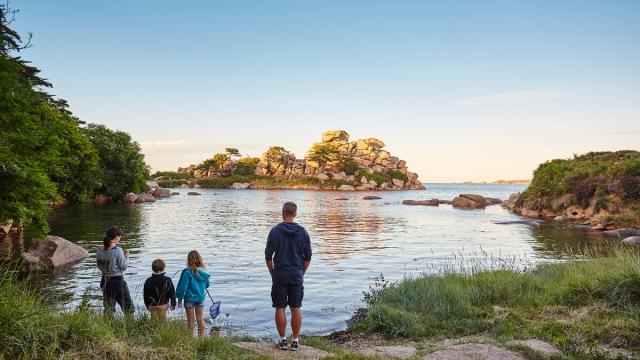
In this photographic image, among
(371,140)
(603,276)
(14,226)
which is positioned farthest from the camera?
(371,140)

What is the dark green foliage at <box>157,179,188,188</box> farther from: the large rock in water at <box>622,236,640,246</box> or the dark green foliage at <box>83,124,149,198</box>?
the large rock in water at <box>622,236,640,246</box>

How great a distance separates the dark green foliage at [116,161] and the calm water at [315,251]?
86.9ft

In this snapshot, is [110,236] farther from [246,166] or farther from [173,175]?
[173,175]

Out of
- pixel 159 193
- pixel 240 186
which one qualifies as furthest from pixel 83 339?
pixel 240 186

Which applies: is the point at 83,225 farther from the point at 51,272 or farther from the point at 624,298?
the point at 624,298

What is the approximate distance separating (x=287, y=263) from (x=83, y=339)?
10.8 ft

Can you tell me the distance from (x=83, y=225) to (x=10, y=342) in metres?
32.3

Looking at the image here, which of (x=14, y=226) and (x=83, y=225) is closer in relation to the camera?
(x=14, y=226)

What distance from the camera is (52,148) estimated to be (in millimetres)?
22031

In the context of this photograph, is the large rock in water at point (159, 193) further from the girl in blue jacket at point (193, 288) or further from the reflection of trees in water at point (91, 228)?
the girl in blue jacket at point (193, 288)

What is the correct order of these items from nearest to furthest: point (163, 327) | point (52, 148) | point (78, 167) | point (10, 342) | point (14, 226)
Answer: point (10, 342)
point (163, 327)
point (52, 148)
point (14, 226)
point (78, 167)

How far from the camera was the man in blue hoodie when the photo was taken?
8.60 metres

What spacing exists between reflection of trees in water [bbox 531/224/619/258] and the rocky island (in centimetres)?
11272

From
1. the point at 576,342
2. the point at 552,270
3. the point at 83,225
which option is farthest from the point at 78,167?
the point at 576,342
